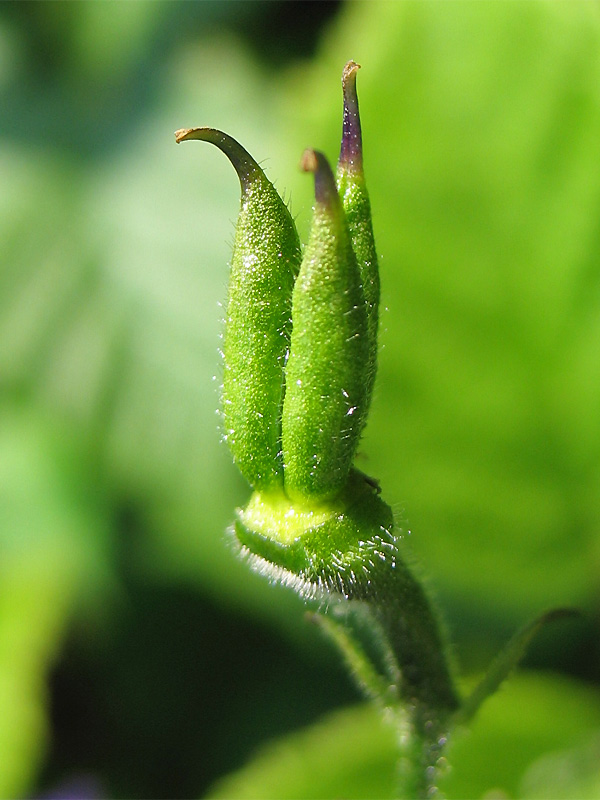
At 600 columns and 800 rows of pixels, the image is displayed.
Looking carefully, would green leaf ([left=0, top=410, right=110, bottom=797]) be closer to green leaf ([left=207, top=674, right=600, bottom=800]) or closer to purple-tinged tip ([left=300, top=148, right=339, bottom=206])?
green leaf ([left=207, top=674, right=600, bottom=800])

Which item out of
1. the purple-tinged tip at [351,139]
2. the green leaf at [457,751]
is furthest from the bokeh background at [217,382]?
the purple-tinged tip at [351,139]

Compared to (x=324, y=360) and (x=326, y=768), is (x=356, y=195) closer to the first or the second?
(x=324, y=360)

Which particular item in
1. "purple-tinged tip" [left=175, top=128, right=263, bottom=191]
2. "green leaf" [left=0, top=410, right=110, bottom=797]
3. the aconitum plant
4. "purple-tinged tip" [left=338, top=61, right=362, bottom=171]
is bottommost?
"green leaf" [left=0, top=410, right=110, bottom=797]

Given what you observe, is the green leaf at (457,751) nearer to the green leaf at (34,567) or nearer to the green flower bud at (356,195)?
the green leaf at (34,567)

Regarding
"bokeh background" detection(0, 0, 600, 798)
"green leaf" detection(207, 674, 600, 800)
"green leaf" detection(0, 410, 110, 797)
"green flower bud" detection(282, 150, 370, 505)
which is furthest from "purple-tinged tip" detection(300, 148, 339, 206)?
"green leaf" detection(0, 410, 110, 797)

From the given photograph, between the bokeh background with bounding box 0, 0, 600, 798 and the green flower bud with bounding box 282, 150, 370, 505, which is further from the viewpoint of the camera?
the bokeh background with bounding box 0, 0, 600, 798

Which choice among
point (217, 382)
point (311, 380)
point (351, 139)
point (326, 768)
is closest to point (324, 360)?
point (311, 380)

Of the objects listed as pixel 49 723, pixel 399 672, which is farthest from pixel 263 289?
pixel 49 723

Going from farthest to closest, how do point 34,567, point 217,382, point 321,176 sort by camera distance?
point 34,567 → point 217,382 → point 321,176
